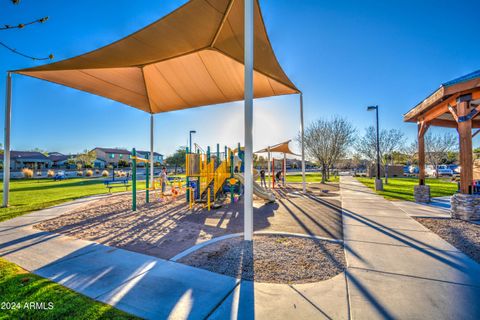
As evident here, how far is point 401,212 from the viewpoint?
26.1ft

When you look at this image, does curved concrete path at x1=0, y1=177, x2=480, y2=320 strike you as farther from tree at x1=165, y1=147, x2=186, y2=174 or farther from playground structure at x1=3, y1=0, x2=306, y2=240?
tree at x1=165, y1=147, x2=186, y2=174

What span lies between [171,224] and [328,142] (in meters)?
20.6

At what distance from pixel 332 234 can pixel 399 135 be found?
28782 millimetres

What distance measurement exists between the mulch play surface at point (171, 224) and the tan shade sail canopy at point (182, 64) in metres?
5.01

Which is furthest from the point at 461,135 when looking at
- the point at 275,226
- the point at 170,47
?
the point at 170,47

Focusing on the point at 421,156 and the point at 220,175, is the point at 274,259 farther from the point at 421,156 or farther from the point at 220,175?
→ the point at 421,156

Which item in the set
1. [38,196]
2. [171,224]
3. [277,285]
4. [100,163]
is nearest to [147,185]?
[171,224]

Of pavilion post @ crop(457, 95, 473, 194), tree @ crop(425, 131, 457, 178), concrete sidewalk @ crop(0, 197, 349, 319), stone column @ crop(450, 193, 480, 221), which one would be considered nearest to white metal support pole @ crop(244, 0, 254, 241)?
concrete sidewalk @ crop(0, 197, 349, 319)

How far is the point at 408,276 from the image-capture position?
332 cm

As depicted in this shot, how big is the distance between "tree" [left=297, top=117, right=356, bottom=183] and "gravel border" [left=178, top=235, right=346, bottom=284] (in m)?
19.2

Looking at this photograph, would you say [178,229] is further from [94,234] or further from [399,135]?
[399,135]

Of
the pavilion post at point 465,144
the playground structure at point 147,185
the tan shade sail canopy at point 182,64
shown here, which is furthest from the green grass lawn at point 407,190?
the playground structure at point 147,185

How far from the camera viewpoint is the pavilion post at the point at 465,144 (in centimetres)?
702

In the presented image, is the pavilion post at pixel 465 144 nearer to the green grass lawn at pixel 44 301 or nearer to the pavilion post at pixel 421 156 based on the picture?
the pavilion post at pixel 421 156
